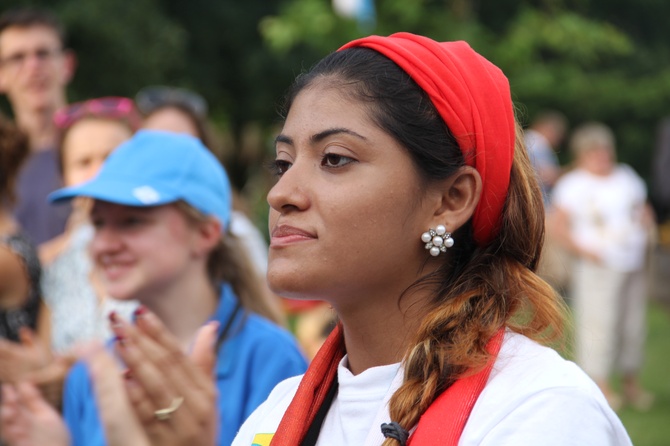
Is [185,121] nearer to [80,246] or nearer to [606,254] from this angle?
[80,246]

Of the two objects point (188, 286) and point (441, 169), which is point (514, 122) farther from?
point (188, 286)

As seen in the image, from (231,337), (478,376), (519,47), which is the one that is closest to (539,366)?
(478,376)

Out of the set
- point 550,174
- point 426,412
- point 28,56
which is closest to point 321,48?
point 550,174

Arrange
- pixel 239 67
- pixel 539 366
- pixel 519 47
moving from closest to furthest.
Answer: pixel 539 366
pixel 519 47
pixel 239 67

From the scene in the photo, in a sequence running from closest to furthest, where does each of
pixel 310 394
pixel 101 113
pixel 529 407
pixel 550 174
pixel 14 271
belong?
pixel 529 407 → pixel 310 394 → pixel 14 271 → pixel 101 113 → pixel 550 174

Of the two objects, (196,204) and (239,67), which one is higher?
(196,204)

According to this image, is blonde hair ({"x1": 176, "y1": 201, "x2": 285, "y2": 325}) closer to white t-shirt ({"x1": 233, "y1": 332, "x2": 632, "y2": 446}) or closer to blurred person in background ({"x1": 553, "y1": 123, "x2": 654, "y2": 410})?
white t-shirt ({"x1": 233, "y1": 332, "x2": 632, "y2": 446})

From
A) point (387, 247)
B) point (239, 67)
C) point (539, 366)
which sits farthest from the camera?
point (239, 67)

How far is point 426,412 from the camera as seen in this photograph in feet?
7.17

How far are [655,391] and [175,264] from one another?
796cm

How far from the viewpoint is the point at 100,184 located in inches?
148

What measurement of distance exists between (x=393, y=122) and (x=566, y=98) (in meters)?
24.4

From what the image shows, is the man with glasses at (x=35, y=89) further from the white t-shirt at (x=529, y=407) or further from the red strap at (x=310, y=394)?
the white t-shirt at (x=529, y=407)

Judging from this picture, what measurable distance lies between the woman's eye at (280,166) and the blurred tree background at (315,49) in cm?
1197
